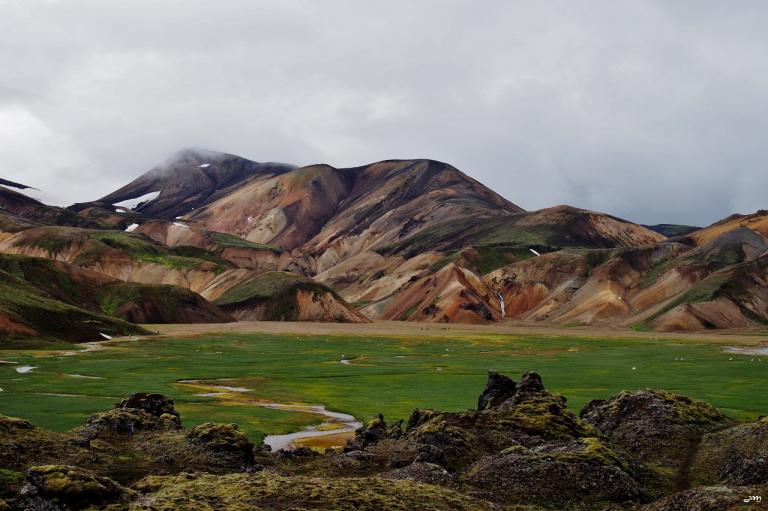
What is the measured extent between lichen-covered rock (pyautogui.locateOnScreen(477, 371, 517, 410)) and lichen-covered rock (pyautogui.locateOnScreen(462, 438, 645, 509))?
1022 cm

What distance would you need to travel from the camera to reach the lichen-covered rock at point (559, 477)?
2369cm

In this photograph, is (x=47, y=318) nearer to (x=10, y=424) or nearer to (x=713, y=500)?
(x=10, y=424)

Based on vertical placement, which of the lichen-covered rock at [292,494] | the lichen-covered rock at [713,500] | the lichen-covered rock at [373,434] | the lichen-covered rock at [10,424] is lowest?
the lichen-covered rock at [373,434]

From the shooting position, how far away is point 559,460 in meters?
25.0

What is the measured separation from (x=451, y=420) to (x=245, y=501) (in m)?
13.0

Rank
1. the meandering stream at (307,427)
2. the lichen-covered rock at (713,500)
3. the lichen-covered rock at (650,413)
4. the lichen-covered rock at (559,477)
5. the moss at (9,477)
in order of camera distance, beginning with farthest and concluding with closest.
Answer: the meandering stream at (307,427), the lichen-covered rock at (650,413), the lichen-covered rock at (559,477), the moss at (9,477), the lichen-covered rock at (713,500)

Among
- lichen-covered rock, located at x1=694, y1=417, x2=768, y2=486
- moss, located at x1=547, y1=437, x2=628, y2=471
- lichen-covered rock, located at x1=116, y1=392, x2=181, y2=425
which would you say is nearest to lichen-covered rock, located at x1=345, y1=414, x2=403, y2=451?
lichen-covered rock, located at x1=116, y1=392, x2=181, y2=425

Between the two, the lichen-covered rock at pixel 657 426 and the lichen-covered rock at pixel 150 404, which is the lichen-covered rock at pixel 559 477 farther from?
the lichen-covered rock at pixel 150 404

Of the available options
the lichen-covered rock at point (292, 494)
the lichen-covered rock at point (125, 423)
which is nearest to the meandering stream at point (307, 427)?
the lichen-covered rock at point (125, 423)

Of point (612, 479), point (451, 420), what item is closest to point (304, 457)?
point (451, 420)

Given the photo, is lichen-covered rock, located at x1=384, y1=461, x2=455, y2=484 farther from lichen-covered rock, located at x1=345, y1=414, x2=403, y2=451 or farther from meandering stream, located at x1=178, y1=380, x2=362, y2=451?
meandering stream, located at x1=178, y1=380, x2=362, y2=451

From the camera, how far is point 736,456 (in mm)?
26328

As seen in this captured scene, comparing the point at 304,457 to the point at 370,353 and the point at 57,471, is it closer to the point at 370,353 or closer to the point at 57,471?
the point at 57,471

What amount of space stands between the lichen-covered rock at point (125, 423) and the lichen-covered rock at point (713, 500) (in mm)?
21863
